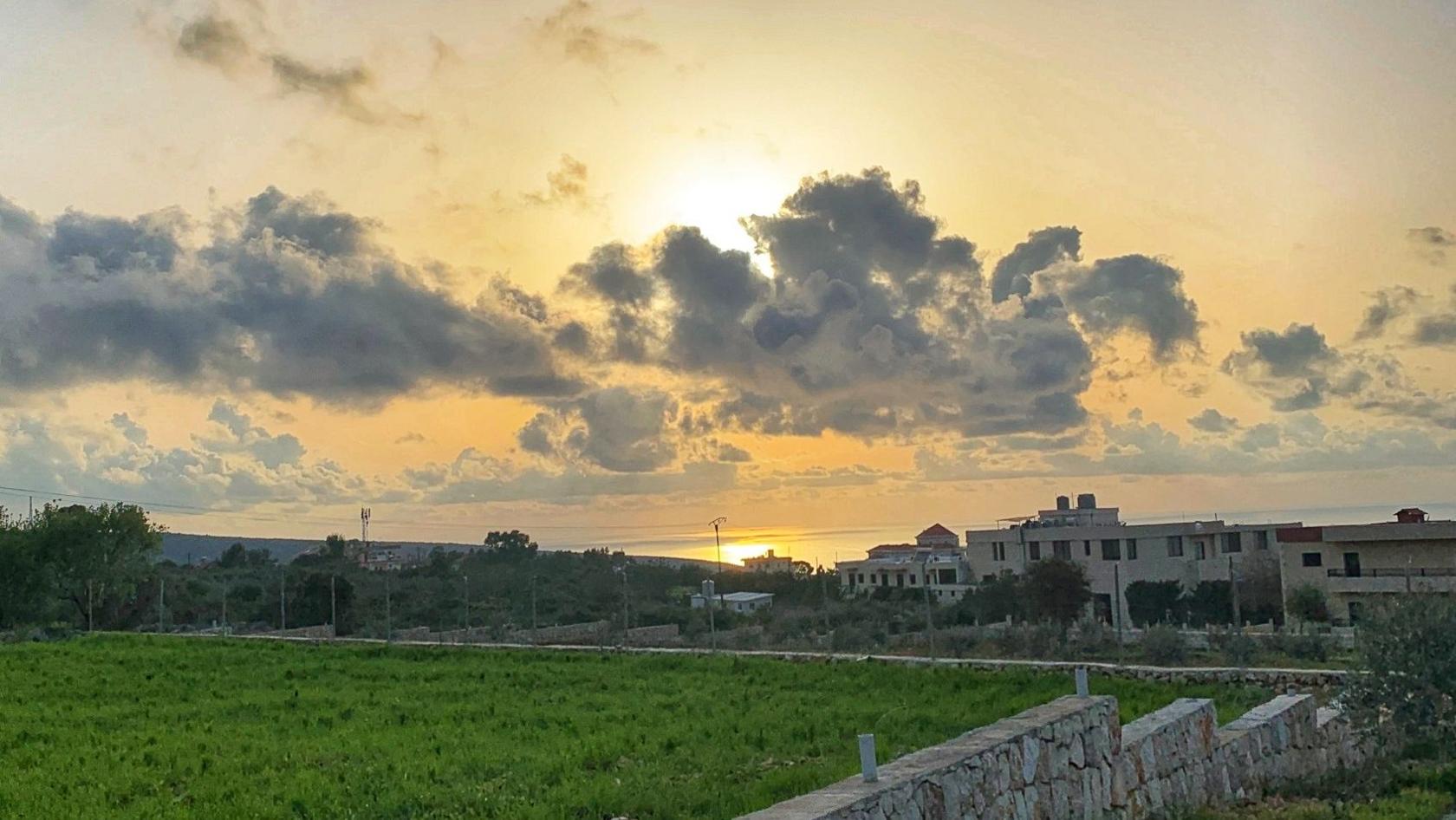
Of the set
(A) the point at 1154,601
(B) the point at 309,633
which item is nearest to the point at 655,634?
(B) the point at 309,633

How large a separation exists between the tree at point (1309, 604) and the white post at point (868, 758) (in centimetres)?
3445

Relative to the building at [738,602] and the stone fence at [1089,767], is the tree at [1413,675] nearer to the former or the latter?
the stone fence at [1089,767]

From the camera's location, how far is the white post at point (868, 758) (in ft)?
21.8

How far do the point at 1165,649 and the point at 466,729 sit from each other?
14.0 m

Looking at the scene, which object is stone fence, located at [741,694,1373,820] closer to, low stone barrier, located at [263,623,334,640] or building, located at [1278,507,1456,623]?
building, located at [1278,507,1456,623]

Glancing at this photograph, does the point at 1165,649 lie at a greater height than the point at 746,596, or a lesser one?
greater

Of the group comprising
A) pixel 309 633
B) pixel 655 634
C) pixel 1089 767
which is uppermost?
pixel 1089 767

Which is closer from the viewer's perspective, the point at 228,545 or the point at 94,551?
the point at 94,551

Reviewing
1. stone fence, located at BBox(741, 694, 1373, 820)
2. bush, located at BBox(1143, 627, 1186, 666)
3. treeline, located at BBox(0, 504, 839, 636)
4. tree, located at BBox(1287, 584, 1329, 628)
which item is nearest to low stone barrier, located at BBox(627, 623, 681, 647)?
treeline, located at BBox(0, 504, 839, 636)

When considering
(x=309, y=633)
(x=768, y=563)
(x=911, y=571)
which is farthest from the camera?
(x=768, y=563)

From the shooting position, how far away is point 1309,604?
122 feet

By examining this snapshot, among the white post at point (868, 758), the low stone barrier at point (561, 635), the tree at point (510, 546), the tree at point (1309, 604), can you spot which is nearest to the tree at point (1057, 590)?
the tree at point (1309, 604)

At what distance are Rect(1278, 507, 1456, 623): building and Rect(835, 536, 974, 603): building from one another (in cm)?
1211

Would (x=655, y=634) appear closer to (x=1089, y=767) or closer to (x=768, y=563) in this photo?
(x=1089, y=767)
